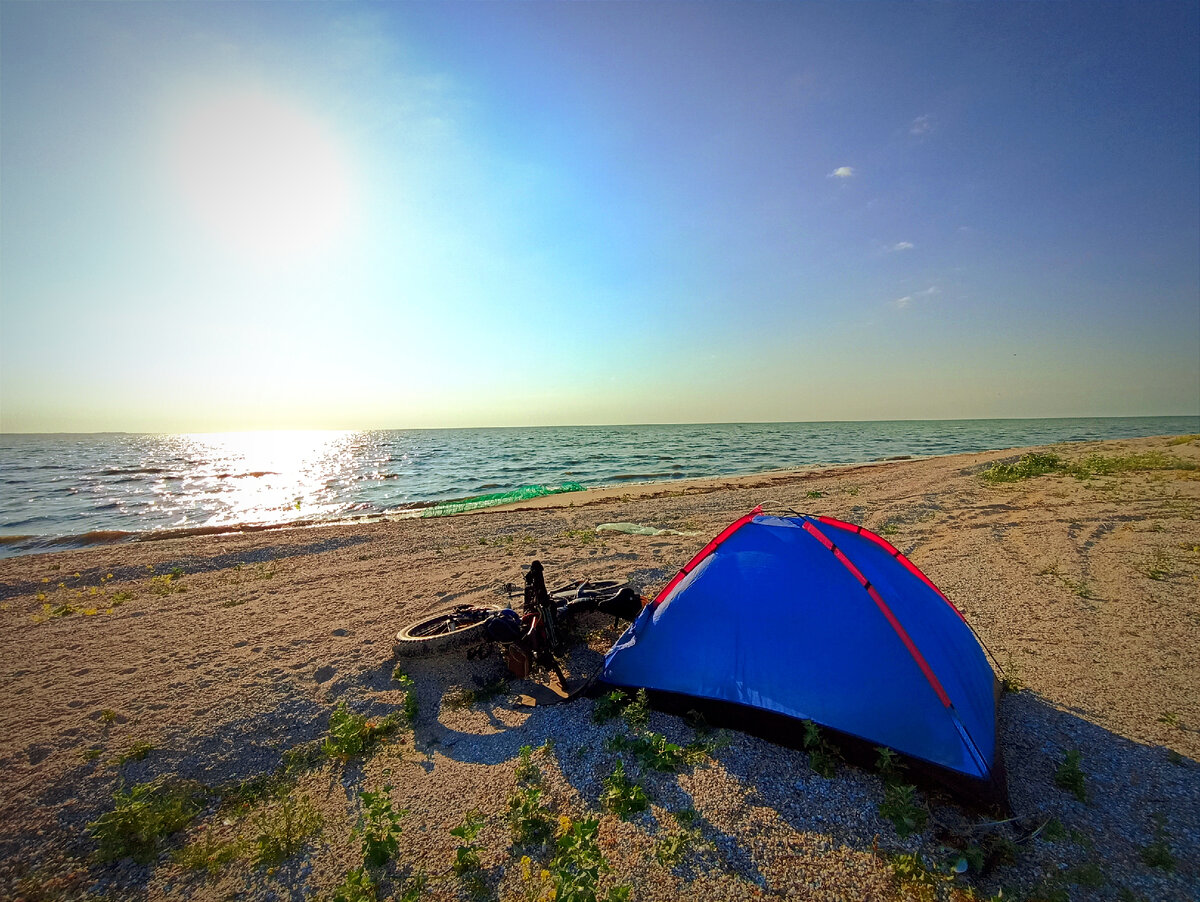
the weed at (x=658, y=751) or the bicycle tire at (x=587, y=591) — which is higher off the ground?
the bicycle tire at (x=587, y=591)

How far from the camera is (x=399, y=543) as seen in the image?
49.1 feet

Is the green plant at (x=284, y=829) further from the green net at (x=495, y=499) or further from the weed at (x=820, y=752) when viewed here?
the green net at (x=495, y=499)

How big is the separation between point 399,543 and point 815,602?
12.9 meters

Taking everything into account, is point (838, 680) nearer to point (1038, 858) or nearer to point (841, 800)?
point (841, 800)

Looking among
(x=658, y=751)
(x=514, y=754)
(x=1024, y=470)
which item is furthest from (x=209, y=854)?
(x=1024, y=470)

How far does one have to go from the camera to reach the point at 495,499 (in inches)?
1027

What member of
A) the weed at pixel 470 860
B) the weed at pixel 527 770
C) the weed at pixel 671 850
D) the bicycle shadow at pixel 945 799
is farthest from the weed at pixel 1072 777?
the weed at pixel 470 860

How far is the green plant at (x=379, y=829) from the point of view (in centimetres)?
374

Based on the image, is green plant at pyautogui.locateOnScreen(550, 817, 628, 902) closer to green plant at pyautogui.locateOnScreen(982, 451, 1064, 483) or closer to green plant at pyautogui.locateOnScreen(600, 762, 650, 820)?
green plant at pyautogui.locateOnScreen(600, 762, 650, 820)

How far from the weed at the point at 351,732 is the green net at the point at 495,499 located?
55.9 feet

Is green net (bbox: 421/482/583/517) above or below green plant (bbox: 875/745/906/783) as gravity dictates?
below

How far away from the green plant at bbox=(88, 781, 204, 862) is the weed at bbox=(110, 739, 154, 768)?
512 mm

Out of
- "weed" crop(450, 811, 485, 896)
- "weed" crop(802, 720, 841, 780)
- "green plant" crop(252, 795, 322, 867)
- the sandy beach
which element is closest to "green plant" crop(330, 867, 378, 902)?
the sandy beach

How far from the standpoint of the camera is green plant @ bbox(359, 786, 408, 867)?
147 inches
